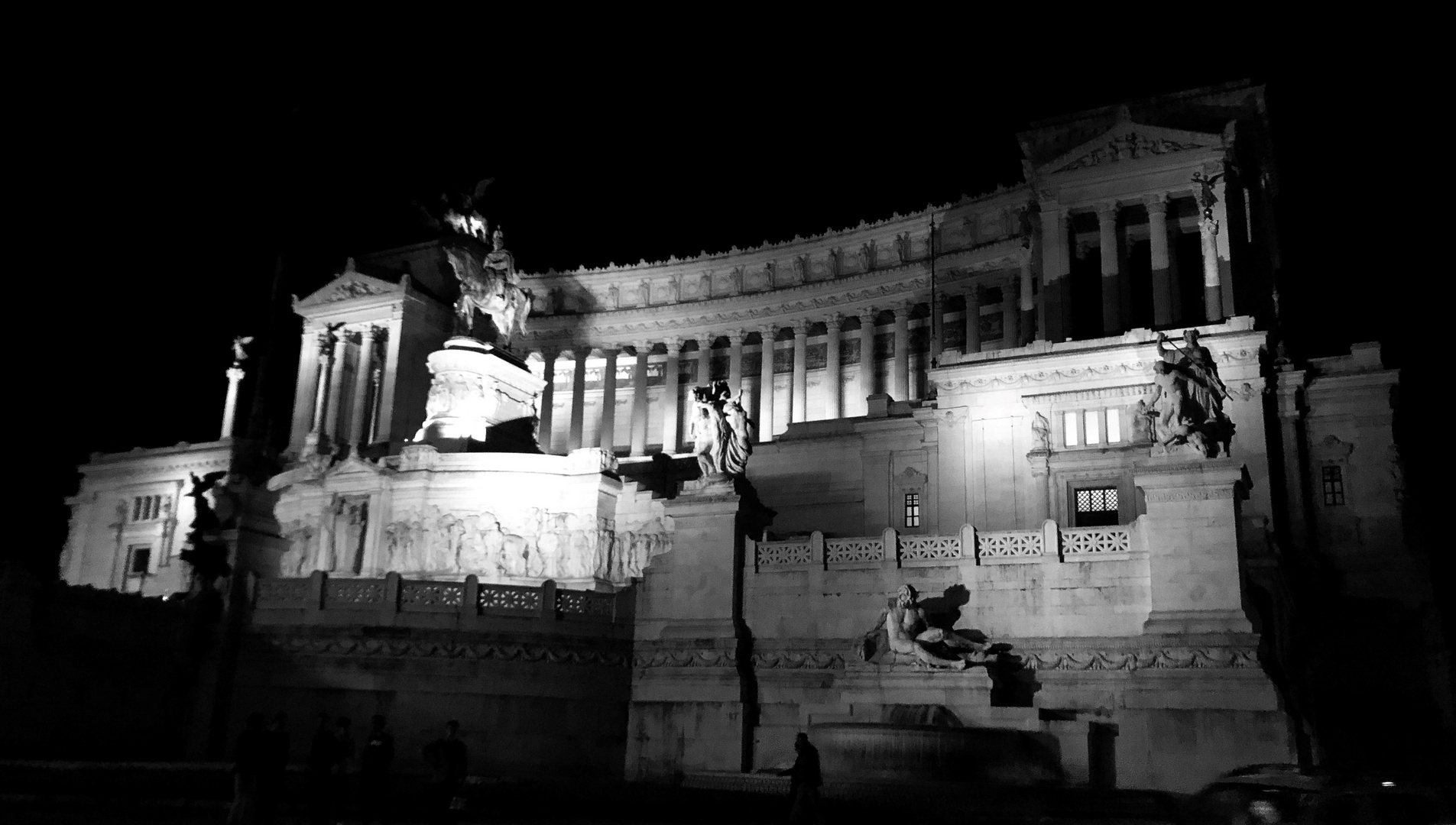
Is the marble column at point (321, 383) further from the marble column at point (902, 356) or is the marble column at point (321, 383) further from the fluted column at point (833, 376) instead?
the marble column at point (902, 356)

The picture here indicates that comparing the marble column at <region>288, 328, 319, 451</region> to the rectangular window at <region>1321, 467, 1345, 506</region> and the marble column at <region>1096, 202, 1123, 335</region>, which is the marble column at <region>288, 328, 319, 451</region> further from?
the rectangular window at <region>1321, 467, 1345, 506</region>

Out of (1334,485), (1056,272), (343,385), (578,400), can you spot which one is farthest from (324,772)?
(578,400)

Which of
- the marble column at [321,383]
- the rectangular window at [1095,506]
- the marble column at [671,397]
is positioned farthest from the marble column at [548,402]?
the rectangular window at [1095,506]

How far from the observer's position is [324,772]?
16531 millimetres

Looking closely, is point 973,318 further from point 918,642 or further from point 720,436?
point 918,642

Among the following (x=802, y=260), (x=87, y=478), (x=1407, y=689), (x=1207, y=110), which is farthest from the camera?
(x=802, y=260)

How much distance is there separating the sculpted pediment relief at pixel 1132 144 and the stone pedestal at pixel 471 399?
2600 cm

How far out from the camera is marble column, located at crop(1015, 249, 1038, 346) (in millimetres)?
59000

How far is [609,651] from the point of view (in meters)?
28.5

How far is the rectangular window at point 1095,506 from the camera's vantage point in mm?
40094

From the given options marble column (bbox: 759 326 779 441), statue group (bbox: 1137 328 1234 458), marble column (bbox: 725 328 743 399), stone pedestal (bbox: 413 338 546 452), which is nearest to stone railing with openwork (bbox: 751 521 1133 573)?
statue group (bbox: 1137 328 1234 458)

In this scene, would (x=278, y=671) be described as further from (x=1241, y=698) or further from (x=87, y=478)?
(x=87, y=478)

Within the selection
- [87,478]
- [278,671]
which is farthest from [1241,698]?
[87,478]

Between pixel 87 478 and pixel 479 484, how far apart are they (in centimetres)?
3686
